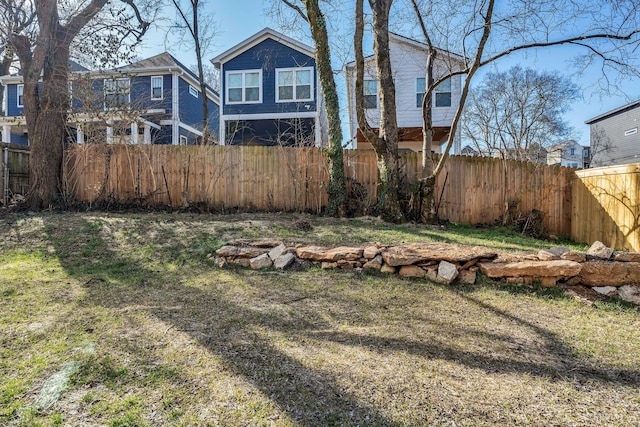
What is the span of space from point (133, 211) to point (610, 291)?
7.83 meters

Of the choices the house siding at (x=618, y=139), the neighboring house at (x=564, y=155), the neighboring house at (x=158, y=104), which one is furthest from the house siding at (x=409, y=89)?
the house siding at (x=618, y=139)

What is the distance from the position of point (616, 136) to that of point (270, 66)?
21.9 metres

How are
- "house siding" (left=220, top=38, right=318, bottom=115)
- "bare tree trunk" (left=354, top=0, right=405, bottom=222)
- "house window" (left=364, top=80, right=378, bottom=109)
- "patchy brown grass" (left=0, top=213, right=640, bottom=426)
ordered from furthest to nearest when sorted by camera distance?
"house siding" (left=220, top=38, right=318, bottom=115)
"house window" (left=364, top=80, right=378, bottom=109)
"bare tree trunk" (left=354, top=0, right=405, bottom=222)
"patchy brown grass" (left=0, top=213, right=640, bottom=426)

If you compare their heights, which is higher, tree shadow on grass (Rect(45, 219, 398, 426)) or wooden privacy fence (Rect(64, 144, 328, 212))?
wooden privacy fence (Rect(64, 144, 328, 212))

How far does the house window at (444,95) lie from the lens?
12.8 meters

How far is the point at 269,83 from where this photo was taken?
46.2 feet

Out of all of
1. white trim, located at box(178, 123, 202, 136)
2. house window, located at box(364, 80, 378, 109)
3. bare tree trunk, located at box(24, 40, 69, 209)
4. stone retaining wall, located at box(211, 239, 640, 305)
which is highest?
house window, located at box(364, 80, 378, 109)

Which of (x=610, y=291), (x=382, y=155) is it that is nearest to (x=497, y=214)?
(x=382, y=155)

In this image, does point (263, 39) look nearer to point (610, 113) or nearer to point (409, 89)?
point (409, 89)

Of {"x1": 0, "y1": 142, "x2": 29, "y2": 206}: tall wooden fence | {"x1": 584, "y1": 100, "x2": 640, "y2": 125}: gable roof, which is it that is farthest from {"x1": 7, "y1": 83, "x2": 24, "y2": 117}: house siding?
{"x1": 584, "y1": 100, "x2": 640, "y2": 125}: gable roof

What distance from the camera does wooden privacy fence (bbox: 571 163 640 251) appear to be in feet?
18.4

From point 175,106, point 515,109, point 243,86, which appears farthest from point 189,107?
point 515,109

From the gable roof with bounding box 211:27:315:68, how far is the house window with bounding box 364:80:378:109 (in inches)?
107

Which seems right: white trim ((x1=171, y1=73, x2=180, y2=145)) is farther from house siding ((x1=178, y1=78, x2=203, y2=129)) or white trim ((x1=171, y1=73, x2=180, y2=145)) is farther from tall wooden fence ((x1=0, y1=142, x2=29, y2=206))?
tall wooden fence ((x1=0, y1=142, x2=29, y2=206))
